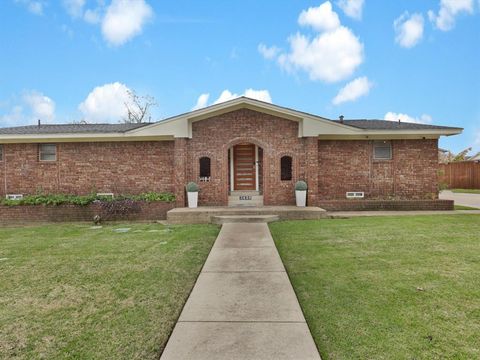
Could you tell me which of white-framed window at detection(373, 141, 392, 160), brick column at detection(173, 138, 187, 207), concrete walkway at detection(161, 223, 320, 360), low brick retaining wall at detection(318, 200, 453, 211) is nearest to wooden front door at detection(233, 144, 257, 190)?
brick column at detection(173, 138, 187, 207)

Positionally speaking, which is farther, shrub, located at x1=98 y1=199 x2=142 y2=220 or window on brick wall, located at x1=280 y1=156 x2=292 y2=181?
window on brick wall, located at x1=280 y1=156 x2=292 y2=181

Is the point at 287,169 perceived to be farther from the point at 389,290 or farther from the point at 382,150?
the point at 389,290

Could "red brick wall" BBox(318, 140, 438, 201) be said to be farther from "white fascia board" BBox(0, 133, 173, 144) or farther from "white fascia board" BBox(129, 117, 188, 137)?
"white fascia board" BBox(0, 133, 173, 144)

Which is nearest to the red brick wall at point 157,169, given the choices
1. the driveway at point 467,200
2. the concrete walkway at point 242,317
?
the driveway at point 467,200

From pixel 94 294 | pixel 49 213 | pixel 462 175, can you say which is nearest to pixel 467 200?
pixel 462 175

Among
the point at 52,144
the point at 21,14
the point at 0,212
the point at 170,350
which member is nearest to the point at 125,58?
the point at 21,14

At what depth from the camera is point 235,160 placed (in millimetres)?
12211

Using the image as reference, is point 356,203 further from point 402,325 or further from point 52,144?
point 52,144

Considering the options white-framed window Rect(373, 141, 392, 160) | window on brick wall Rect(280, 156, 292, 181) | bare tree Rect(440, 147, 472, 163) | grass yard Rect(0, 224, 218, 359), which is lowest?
grass yard Rect(0, 224, 218, 359)

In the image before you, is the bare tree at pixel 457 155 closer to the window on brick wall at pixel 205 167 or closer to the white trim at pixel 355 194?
the white trim at pixel 355 194

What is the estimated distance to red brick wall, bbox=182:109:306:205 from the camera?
11.0 meters

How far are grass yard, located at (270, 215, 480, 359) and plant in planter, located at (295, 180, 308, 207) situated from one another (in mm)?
3433

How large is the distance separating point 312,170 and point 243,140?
2672mm

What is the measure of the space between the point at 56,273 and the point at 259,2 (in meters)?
12.9
